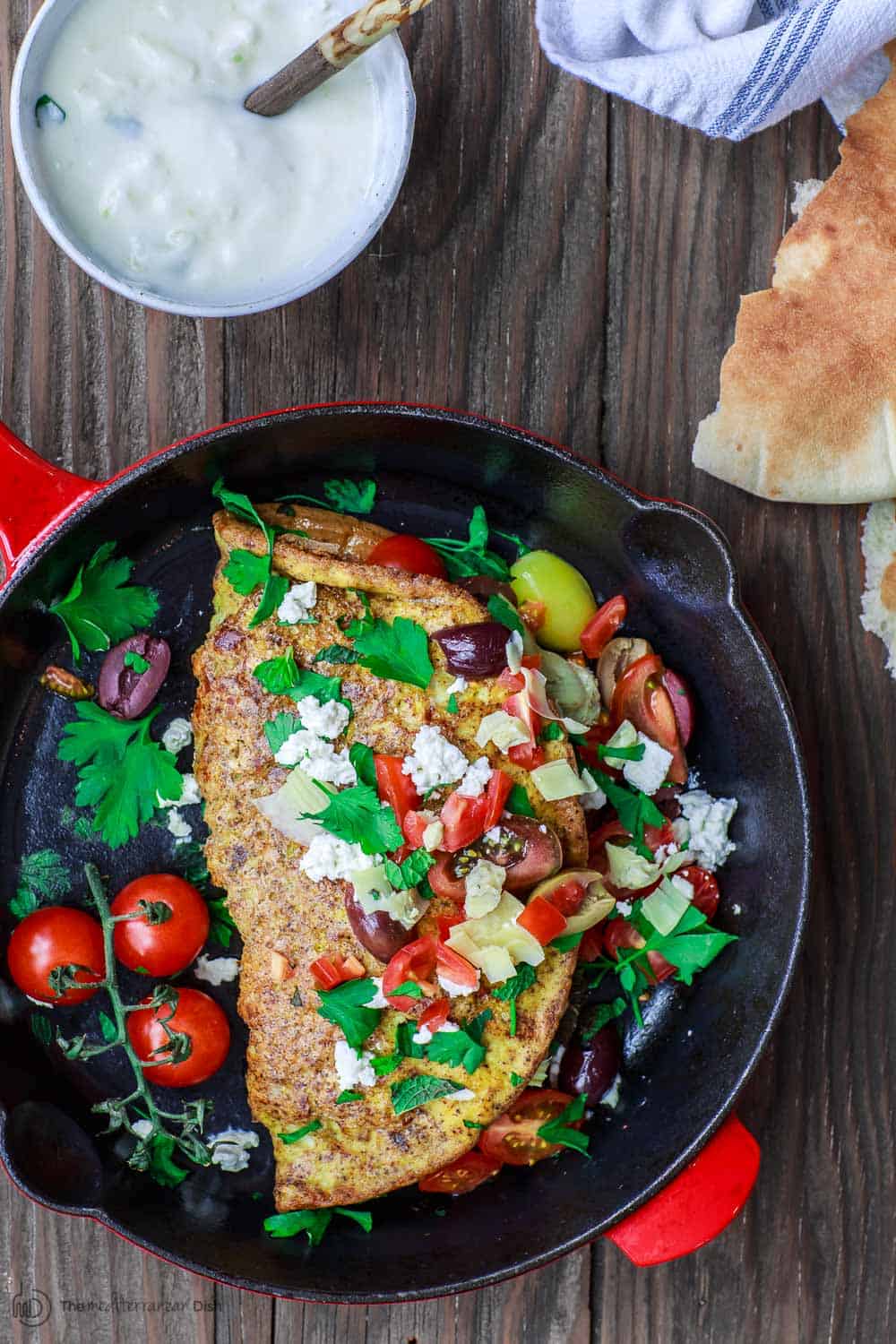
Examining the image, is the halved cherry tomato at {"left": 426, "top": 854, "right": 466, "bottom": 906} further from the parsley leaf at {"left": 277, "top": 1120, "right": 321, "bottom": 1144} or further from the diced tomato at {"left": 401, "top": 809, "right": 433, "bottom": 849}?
the parsley leaf at {"left": 277, "top": 1120, "right": 321, "bottom": 1144}

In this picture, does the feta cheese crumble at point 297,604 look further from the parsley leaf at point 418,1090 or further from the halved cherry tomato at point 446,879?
the parsley leaf at point 418,1090

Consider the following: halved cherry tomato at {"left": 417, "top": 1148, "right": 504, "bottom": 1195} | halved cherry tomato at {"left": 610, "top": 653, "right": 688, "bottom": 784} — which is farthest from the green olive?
halved cherry tomato at {"left": 417, "top": 1148, "right": 504, "bottom": 1195}

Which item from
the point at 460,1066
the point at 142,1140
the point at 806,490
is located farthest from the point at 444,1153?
the point at 806,490

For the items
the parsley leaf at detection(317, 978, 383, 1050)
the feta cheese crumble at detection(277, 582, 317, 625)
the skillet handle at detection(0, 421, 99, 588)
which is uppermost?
the skillet handle at detection(0, 421, 99, 588)

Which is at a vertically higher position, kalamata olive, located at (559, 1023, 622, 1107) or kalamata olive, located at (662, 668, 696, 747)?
kalamata olive, located at (662, 668, 696, 747)

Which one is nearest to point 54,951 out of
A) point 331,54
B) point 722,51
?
point 331,54

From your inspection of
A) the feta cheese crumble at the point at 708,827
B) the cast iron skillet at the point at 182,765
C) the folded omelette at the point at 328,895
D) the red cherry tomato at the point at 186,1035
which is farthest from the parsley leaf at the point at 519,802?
the red cherry tomato at the point at 186,1035

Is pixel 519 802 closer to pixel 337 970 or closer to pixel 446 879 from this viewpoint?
pixel 446 879
